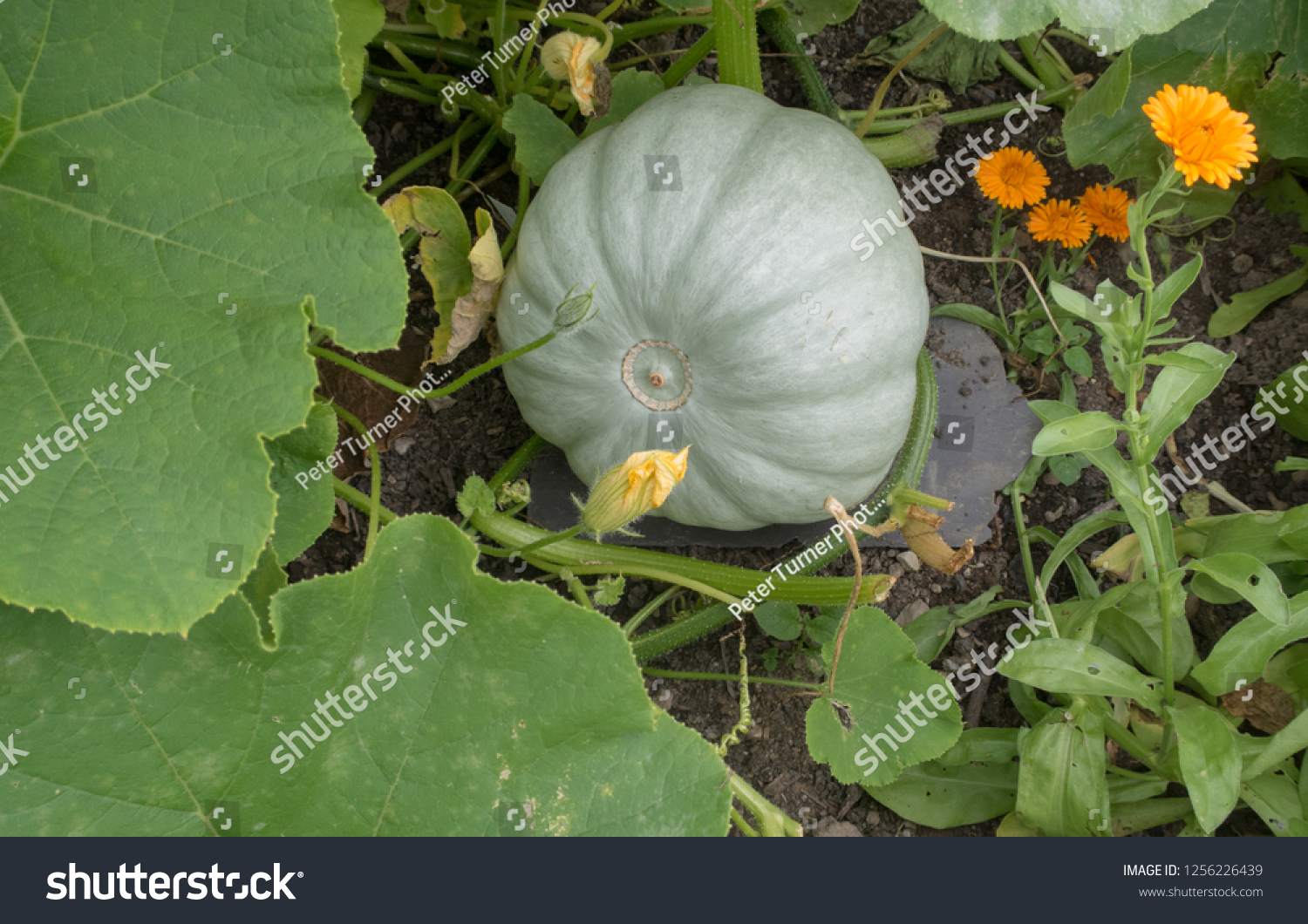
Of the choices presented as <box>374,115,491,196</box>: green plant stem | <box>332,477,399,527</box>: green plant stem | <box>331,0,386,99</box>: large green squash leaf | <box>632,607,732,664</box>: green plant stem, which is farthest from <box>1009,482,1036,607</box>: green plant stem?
<box>331,0,386,99</box>: large green squash leaf

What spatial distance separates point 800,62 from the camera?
201 cm

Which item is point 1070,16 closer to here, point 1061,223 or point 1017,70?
point 1061,223

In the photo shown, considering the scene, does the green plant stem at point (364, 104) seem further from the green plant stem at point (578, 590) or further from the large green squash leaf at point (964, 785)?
the large green squash leaf at point (964, 785)

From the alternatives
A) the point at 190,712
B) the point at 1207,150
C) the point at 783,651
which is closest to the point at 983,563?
the point at 783,651

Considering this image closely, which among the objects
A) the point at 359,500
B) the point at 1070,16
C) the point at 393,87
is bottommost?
the point at 359,500

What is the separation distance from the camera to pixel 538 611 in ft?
4.32

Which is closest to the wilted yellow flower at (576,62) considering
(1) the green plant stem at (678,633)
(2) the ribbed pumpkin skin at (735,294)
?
(2) the ribbed pumpkin skin at (735,294)

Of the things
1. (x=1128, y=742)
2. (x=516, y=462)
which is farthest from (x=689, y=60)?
(x=1128, y=742)

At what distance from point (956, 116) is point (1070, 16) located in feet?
2.34

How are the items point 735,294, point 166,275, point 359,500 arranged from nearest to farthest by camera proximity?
point 166,275
point 735,294
point 359,500

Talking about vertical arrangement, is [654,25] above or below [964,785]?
above

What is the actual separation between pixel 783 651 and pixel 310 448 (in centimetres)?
104

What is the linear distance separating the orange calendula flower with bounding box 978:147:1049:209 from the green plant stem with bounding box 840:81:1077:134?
0.70ft
